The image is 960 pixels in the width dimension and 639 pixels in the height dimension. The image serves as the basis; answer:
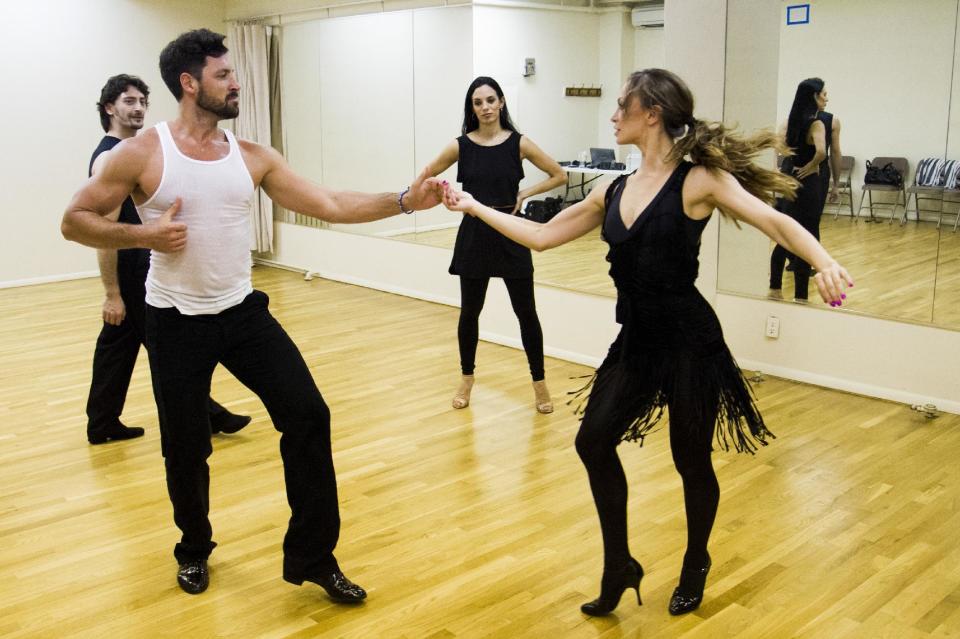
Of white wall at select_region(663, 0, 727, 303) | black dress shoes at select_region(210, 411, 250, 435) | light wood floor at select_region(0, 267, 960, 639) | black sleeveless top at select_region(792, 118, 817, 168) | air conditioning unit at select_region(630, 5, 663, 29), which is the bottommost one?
light wood floor at select_region(0, 267, 960, 639)

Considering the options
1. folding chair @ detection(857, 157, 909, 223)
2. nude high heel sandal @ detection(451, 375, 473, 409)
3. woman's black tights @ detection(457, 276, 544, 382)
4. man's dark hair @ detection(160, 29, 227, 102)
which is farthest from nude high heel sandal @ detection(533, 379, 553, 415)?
man's dark hair @ detection(160, 29, 227, 102)

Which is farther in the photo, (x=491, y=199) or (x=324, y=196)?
(x=491, y=199)

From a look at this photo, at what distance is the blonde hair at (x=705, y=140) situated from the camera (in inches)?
98.9

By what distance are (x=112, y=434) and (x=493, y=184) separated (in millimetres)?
2040

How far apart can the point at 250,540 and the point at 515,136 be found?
2.21 meters

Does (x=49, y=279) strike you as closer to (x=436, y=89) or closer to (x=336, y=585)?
(x=436, y=89)

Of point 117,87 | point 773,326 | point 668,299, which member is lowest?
point 773,326

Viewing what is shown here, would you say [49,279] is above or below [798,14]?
below

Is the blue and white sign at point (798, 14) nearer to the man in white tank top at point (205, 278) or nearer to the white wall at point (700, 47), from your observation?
the white wall at point (700, 47)

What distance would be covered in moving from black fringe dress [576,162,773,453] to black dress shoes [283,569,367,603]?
0.88m

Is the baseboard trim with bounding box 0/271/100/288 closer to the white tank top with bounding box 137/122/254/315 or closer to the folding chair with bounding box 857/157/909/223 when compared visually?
the white tank top with bounding box 137/122/254/315

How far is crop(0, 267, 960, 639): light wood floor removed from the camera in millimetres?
2789

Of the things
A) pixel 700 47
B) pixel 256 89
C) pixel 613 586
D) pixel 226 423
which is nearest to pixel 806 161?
pixel 700 47

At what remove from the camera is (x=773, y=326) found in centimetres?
513
